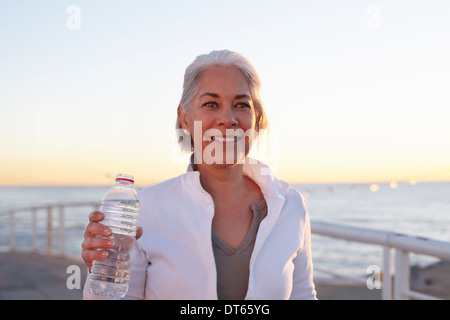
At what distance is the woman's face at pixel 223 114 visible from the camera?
1791 mm

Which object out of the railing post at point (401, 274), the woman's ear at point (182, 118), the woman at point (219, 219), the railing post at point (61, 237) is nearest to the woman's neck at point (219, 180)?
the woman at point (219, 219)

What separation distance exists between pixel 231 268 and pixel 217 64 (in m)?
0.76

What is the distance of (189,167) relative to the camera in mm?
1976

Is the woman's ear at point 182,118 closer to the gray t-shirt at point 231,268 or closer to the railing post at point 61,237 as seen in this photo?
the gray t-shirt at point 231,268

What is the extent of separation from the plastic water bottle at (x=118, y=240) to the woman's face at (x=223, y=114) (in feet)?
1.13

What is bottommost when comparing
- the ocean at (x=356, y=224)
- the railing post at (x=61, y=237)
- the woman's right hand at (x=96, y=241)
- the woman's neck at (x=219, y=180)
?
the ocean at (x=356, y=224)

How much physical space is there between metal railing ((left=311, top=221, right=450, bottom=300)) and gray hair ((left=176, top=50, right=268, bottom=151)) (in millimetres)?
1268

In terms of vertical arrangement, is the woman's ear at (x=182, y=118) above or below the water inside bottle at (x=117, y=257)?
above

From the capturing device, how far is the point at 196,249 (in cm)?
175

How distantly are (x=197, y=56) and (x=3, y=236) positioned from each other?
30.8 metres

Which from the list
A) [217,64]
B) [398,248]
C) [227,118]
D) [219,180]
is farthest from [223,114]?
[398,248]

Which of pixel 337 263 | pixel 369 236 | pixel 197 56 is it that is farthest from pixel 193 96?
pixel 337 263

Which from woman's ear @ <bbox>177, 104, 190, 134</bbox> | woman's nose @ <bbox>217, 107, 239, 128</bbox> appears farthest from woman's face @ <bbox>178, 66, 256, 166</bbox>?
woman's ear @ <bbox>177, 104, 190, 134</bbox>
